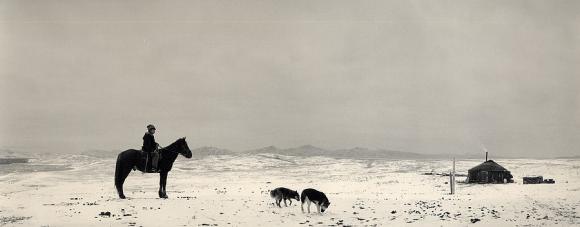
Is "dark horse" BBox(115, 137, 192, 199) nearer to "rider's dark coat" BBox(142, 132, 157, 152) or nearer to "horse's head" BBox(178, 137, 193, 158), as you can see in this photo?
"horse's head" BBox(178, 137, 193, 158)

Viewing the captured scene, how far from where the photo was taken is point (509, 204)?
22.5m

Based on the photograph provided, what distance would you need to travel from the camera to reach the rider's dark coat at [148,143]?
2139 centimetres

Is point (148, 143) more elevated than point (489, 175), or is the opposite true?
point (148, 143)

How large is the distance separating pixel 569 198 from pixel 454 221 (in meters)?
12.7

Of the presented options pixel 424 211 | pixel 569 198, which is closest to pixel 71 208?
pixel 424 211

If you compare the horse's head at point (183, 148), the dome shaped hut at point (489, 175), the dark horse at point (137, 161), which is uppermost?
the horse's head at point (183, 148)

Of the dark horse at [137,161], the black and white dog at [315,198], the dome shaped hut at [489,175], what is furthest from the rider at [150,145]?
the dome shaped hut at [489,175]

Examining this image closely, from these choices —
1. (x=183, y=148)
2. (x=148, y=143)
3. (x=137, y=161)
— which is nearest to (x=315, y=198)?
(x=183, y=148)

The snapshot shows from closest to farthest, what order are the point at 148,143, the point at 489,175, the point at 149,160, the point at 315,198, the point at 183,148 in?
the point at 315,198, the point at 148,143, the point at 149,160, the point at 183,148, the point at 489,175

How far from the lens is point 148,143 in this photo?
21453 millimetres

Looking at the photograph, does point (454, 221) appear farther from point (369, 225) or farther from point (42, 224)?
point (42, 224)

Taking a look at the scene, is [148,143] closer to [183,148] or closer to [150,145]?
[150,145]

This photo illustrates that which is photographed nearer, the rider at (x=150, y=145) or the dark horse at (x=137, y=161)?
the rider at (x=150, y=145)

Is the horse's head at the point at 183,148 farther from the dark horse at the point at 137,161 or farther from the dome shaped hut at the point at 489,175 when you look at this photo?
the dome shaped hut at the point at 489,175
